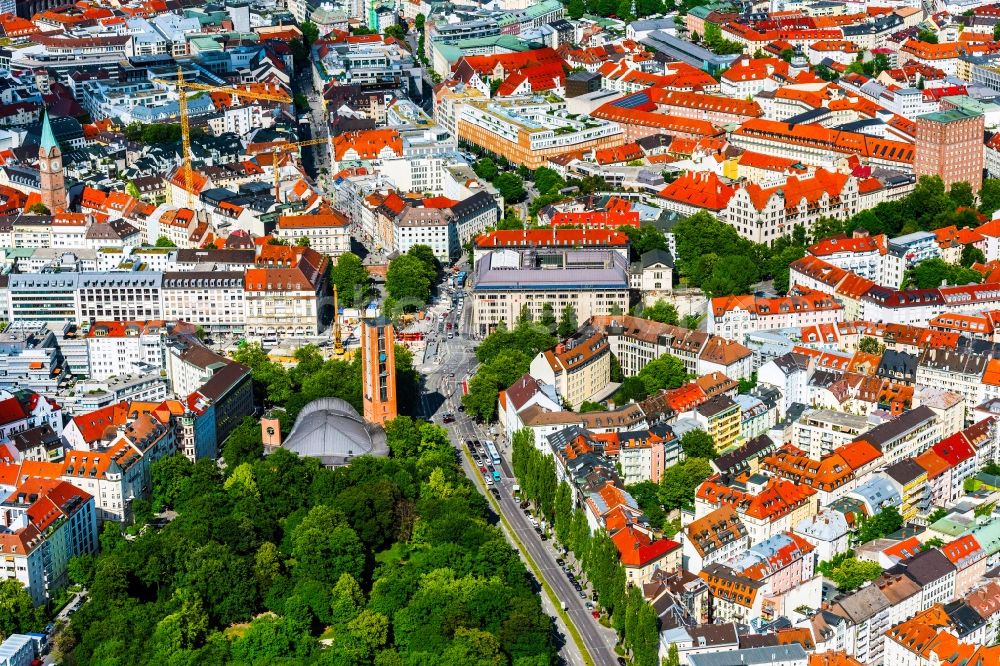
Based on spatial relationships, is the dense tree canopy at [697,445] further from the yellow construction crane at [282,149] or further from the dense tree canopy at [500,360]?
the yellow construction crane at [282,149]

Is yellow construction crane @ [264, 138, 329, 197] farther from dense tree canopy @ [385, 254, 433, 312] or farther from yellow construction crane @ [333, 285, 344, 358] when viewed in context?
yellow construction crane @ [333, 285, 344, 358]

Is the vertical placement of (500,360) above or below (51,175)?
below

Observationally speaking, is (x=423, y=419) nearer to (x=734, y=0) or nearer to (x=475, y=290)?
(x=475, y=290)

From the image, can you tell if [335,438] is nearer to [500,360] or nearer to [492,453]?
[492,453]

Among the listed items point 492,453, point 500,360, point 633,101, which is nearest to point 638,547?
point 492,453

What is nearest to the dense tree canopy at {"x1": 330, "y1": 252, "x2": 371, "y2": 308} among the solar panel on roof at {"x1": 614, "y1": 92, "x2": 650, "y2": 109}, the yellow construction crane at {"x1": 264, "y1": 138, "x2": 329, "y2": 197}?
the yellow construction crane at {"x1": 264, "y1": 138, "x2": 329, "y2": 197}

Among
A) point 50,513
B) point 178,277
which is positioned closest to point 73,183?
point 178,277

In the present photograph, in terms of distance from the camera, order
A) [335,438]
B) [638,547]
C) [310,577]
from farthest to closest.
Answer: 1. [335,438]
2. [310,577]
3. [638,547]
